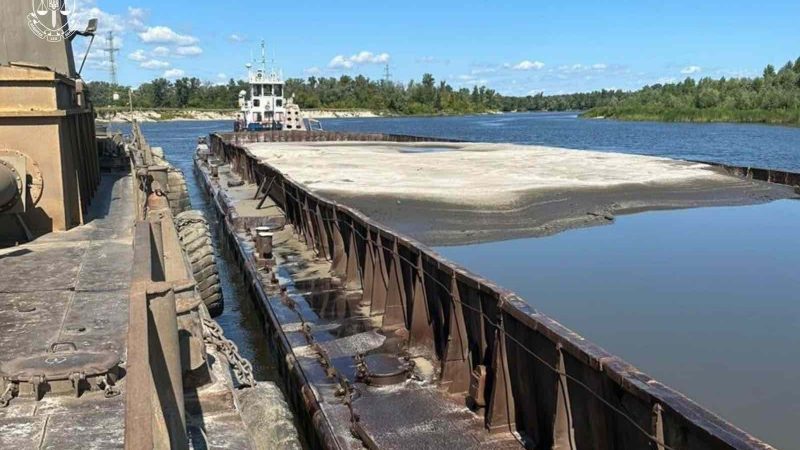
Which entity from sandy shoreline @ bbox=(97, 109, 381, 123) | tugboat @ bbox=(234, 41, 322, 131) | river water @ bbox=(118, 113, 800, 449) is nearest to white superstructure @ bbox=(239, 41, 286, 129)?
tugboat @ bbox=(234, 41, 322, 131)

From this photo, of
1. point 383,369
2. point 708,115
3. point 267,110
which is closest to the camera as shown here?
point 383,369

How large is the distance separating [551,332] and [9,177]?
7.38m

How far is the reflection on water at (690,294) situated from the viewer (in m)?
9.85

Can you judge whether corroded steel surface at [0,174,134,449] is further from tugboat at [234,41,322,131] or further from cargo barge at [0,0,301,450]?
tugboat at [234,41,322,131]

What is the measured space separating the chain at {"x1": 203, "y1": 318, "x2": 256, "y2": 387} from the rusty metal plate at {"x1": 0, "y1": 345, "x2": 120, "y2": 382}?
1000mm

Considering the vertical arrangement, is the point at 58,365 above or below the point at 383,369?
above

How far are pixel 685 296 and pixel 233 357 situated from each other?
9.64 meters

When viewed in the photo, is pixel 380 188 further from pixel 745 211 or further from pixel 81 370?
pixel 81 370

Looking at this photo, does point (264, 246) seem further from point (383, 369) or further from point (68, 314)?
point (68, 314)

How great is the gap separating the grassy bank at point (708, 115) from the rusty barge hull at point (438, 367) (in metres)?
87.1

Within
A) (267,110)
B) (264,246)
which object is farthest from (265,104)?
(264,246)

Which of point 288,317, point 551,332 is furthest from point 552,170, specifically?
point 551,332

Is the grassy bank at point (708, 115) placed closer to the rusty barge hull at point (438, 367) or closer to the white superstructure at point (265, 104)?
the white superstructure at point (265, 104)

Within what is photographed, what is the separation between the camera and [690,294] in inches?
544
